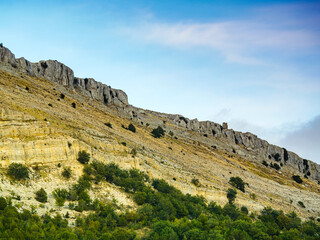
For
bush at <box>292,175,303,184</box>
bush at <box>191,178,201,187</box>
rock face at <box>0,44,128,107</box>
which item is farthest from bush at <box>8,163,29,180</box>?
bush at <box>292,175,303,184</box>

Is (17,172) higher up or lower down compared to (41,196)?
higher up

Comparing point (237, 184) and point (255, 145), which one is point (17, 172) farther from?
point (255, 145)

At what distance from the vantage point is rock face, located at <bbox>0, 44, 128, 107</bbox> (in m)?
84.0

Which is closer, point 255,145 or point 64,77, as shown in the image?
point 64,77

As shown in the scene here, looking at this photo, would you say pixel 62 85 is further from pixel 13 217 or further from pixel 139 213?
pixel 13 217

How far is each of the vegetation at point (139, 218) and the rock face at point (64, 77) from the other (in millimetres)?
51944

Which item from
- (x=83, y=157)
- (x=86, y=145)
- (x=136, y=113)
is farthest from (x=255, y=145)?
(x=83, y=157)

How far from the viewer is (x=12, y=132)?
40219mm

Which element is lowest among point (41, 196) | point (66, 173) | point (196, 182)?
point (41, 196)

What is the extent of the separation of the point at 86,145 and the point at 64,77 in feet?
191

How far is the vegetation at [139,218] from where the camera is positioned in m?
30.4

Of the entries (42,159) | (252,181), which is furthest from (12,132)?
(252,181)

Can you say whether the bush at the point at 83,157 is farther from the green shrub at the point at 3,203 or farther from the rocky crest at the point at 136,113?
the rocky crest at the point at 136,113

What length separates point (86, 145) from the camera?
48.3 meters
